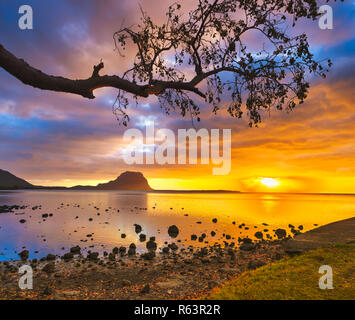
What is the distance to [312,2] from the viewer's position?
9.20m

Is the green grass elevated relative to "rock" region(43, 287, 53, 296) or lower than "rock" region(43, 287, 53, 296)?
elevated

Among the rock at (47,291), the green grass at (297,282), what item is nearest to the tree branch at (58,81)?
the green grass at (297,282)

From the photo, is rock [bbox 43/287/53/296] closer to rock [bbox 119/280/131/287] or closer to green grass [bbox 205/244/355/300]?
rock [bbox 119/280/131/287]

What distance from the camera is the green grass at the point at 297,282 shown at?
22.5ft

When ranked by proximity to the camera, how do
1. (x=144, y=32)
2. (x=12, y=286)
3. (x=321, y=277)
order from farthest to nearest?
1. (x=12, y=286)
2. (x=144, y=32)
3. (x=321, y=277)

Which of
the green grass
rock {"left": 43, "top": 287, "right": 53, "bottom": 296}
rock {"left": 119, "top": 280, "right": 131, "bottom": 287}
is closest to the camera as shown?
the green grass

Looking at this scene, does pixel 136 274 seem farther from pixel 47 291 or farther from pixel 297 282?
pixel 297 282

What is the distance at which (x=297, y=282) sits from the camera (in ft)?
25.1

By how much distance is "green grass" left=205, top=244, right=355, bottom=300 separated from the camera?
686cm

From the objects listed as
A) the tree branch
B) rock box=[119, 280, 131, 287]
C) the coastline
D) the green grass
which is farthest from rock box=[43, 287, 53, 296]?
the tree branch

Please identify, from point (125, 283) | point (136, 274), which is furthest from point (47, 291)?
point (136, 274)

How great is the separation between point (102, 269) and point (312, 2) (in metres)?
16.6
